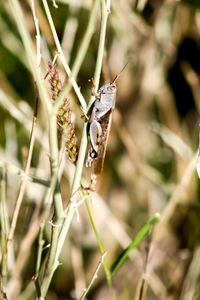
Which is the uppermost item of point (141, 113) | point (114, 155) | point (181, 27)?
point (181, 27)

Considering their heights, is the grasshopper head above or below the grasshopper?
above

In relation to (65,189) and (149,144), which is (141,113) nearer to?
(149,144)

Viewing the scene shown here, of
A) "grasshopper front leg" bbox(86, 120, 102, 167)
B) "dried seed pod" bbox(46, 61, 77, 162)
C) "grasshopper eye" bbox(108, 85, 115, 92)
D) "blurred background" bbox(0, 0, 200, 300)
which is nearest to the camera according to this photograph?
"dried seed pod" bbox(46, 61, 77, 162)

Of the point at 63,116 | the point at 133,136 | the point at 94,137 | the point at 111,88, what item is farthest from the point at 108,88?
the point at 133,136

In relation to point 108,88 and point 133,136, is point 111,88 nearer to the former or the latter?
point 108,88

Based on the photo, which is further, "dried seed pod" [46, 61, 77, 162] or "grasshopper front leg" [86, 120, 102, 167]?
"grasshopper front leg" [86, 120, 102, 167]

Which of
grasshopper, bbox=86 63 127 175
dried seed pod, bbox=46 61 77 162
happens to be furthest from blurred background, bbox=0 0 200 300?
dried seed pod, bbox=46 61 77 162

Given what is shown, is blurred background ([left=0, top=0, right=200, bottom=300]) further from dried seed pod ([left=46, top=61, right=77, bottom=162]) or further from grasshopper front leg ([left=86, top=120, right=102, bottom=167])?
dried seed pod ([left=46, top=61, right=77, bottom=162])

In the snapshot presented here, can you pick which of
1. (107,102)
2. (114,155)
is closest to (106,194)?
(114,155)
